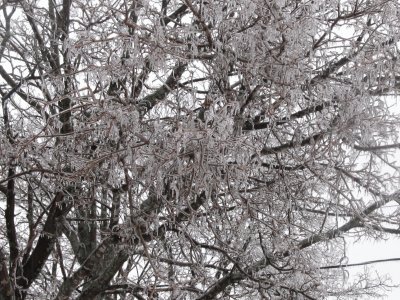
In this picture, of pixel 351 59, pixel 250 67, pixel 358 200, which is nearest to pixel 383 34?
pixel 351 59

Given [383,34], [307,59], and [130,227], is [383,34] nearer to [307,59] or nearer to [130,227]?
[307,59]

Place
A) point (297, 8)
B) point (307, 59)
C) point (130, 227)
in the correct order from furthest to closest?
point (130, 227)
point (307, 59)
point (297, 8)

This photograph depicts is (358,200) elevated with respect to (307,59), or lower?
lower

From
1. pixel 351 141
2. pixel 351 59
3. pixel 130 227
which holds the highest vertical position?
pixel 351 59

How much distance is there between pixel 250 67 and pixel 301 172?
1.81 meters

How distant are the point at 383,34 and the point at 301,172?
1.90 metres

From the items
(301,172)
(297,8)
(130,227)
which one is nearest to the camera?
(297,8)

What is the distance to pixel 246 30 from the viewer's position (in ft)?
15.3

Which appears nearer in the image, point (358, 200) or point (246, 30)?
point (246, 30)

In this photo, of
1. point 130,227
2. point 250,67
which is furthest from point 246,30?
point 130,227

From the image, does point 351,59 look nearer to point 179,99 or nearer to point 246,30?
point 246,30

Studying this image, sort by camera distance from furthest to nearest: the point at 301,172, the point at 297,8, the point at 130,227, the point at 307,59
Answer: the point at 301,172
the point at 130,227
the point at 307,59
the point at 297,8

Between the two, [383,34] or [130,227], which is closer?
[383,34]

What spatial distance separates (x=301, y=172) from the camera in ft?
20.5
